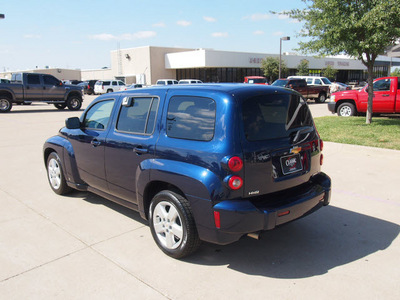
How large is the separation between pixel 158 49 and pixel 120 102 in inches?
1996

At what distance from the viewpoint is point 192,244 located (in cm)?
346

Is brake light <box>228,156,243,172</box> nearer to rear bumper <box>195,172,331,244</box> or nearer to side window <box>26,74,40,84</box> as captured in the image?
rear bumper <box>195,172,331,244</box>

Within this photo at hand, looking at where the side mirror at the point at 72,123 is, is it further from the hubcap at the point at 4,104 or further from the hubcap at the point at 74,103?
the hubcap at the point at 74,103

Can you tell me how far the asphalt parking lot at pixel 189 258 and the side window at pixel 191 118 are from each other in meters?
1.31

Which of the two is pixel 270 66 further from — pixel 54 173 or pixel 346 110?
pixel 54 173

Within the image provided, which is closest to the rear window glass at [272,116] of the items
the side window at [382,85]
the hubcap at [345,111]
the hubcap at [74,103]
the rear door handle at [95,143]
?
the rear door handle at [95,143]

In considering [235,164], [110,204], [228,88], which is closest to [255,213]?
[235,164]

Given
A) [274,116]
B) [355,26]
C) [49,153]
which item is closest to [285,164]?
[274,116]

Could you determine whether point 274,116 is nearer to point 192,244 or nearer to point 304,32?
point 192,244

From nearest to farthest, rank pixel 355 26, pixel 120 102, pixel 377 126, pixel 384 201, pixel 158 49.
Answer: pixel 120 102 → pixel 384 201 → pixel 355 26 → pixel 377 126 → pixel 158 49

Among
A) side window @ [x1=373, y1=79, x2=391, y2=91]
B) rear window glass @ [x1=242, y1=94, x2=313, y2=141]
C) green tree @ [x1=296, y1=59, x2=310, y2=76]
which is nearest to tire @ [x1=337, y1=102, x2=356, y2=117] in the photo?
side window @ [x1=373, y1=79, x2=391, y2=91]

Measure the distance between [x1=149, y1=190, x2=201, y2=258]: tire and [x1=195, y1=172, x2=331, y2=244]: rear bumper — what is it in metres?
0.17

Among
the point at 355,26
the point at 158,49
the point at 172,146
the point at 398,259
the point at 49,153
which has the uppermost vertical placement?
the point at 158,49

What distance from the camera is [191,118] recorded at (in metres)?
3.55
